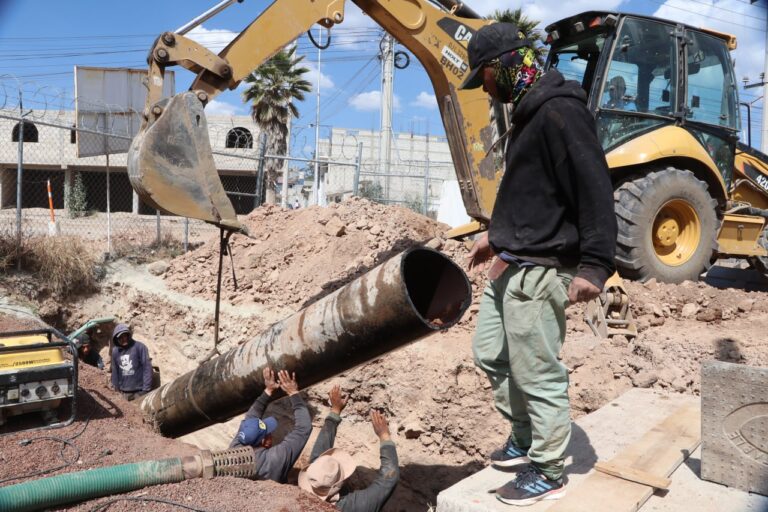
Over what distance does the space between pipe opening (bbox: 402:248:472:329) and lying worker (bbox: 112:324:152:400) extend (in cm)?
499

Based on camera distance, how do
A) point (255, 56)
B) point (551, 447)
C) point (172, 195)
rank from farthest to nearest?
1. point (255, 56)
2. point (172, 195)
3. point (551, 447)

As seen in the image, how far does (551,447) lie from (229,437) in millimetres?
5620

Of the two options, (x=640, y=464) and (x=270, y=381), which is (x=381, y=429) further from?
(x=640, y=464)

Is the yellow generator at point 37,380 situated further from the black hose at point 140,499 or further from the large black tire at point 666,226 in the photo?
the large black tire at point 666,226


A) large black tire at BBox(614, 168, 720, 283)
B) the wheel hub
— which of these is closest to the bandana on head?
large black tire at BBox(614, 168, 720, 283)

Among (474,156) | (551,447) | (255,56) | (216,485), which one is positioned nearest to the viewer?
(551,447)

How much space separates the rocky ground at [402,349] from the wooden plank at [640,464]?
1.90 m

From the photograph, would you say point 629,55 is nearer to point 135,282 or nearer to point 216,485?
point 216,485

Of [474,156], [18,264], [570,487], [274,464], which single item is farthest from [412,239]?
[570,487]

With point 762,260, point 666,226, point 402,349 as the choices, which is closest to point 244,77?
point 402,349

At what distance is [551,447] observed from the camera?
2629 millimetres

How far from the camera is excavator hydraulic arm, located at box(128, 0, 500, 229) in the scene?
491 cm

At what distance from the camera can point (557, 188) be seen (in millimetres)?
2615

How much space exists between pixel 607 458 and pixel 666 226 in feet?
16.5
